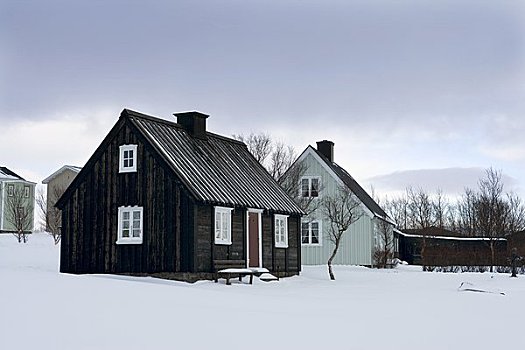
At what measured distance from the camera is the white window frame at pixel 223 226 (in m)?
24.9

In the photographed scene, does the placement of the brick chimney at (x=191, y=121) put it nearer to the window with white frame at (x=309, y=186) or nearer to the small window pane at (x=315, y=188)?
the window with white frame at (x=309, y=186)

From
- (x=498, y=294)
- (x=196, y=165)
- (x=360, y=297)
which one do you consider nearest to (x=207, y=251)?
(x=196, y=165)

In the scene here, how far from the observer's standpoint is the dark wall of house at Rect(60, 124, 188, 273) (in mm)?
24125

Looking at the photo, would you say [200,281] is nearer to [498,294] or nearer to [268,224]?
[268,224]

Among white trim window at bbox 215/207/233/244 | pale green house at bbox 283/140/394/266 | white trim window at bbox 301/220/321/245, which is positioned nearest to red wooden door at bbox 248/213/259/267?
white trim window at bbox 215/207/233/244

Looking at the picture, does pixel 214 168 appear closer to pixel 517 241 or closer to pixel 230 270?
pixel 230 270

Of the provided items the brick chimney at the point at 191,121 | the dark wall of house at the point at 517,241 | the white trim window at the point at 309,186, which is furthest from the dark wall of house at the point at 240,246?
the dark wall of house at the point at 517,241

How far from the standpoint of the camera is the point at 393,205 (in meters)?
75.6

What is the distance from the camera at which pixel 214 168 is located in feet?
89.9

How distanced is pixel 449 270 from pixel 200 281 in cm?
2197

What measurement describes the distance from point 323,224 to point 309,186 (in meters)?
2.43

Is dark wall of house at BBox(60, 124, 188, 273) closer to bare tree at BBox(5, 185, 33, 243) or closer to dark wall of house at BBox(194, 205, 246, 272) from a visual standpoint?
dark wall of house at BBox(194, 205, 246, 272)

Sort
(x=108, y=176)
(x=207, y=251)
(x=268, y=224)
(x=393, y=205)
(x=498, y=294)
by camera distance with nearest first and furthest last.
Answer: (x=498, y=294), (x=207, y=251), (x=108, y=176), (x=268, y=224), (x=393, y=205)

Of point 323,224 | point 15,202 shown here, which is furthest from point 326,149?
point 15,202
